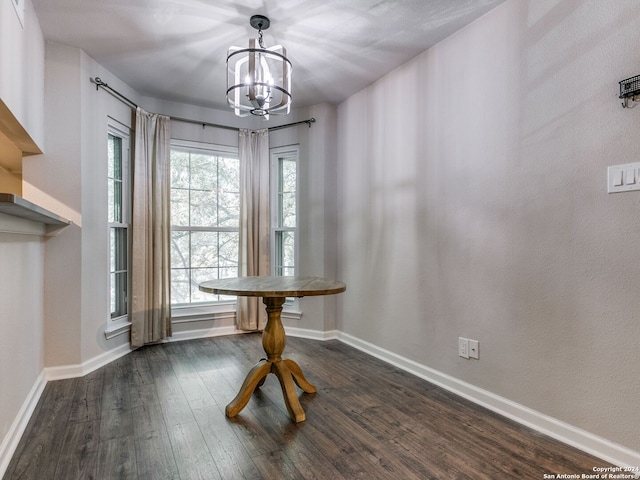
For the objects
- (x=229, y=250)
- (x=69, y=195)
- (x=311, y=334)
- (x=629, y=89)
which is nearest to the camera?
(x=629, y=89)

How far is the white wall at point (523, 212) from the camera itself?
1690 mm

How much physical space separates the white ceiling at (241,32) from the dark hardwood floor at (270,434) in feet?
8.04

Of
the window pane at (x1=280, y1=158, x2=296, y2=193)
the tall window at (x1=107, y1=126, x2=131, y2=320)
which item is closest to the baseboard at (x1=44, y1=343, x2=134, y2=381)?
the tall window at (x1=107, y1=126, x2=131, y2=320)

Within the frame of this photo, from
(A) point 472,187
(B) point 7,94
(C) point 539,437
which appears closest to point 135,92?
(B) point 7,94

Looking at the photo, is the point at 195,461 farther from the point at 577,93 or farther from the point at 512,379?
the point at 577,93

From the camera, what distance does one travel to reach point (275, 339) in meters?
2.27

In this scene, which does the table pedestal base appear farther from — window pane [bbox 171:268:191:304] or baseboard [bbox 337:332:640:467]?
window pane [bbox 171:268:191:304]

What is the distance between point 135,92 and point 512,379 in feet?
12.8

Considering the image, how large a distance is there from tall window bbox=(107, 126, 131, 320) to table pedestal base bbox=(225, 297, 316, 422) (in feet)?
5.81

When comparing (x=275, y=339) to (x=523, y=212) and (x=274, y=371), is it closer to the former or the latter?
(x=274, y=371)

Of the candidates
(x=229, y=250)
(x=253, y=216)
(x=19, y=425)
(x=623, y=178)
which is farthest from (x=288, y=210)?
(x=623, y=178)

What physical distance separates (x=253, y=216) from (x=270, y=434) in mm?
2473

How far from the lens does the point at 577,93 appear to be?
1.83 m

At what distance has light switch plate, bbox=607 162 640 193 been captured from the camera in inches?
63.9
